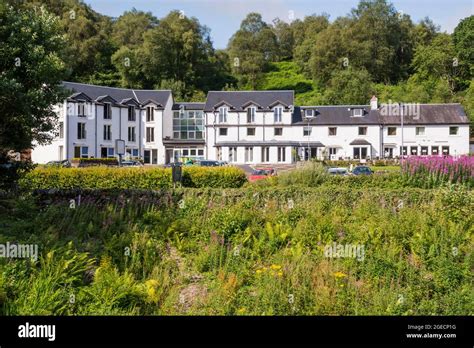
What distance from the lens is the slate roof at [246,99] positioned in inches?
1902

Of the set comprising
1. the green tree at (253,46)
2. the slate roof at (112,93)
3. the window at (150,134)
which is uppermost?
the slate roof at (112,93)

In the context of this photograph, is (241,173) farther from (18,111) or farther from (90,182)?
(18,111)

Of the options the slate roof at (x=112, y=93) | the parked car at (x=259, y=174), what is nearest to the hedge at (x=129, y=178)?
the parked car at (x=259, y=174)

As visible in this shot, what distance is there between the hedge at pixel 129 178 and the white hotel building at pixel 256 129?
83.4 ft

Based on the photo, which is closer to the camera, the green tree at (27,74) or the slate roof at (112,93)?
the green tree at (27,74)

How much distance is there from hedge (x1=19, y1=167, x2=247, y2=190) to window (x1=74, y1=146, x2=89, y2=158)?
1145 inches

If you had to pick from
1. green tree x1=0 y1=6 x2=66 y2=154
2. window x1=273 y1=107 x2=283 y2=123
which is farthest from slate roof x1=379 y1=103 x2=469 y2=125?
green tree x1=0 y1=6 x2=66 y2=154

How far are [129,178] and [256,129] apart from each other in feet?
116

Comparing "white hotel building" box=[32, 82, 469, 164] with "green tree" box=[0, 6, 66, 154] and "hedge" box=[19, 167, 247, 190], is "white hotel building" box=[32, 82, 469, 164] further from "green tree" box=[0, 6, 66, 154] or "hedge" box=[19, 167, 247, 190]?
"green tree" box=[0, 6, 66, 154]

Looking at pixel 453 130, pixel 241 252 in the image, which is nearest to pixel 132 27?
pixel 241 252

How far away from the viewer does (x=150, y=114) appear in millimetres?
43000

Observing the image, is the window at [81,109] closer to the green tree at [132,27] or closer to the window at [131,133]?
the window at [131,133]

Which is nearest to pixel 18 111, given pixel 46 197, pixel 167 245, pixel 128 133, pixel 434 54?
pixel 46 197

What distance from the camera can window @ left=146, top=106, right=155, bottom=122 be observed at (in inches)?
1622
